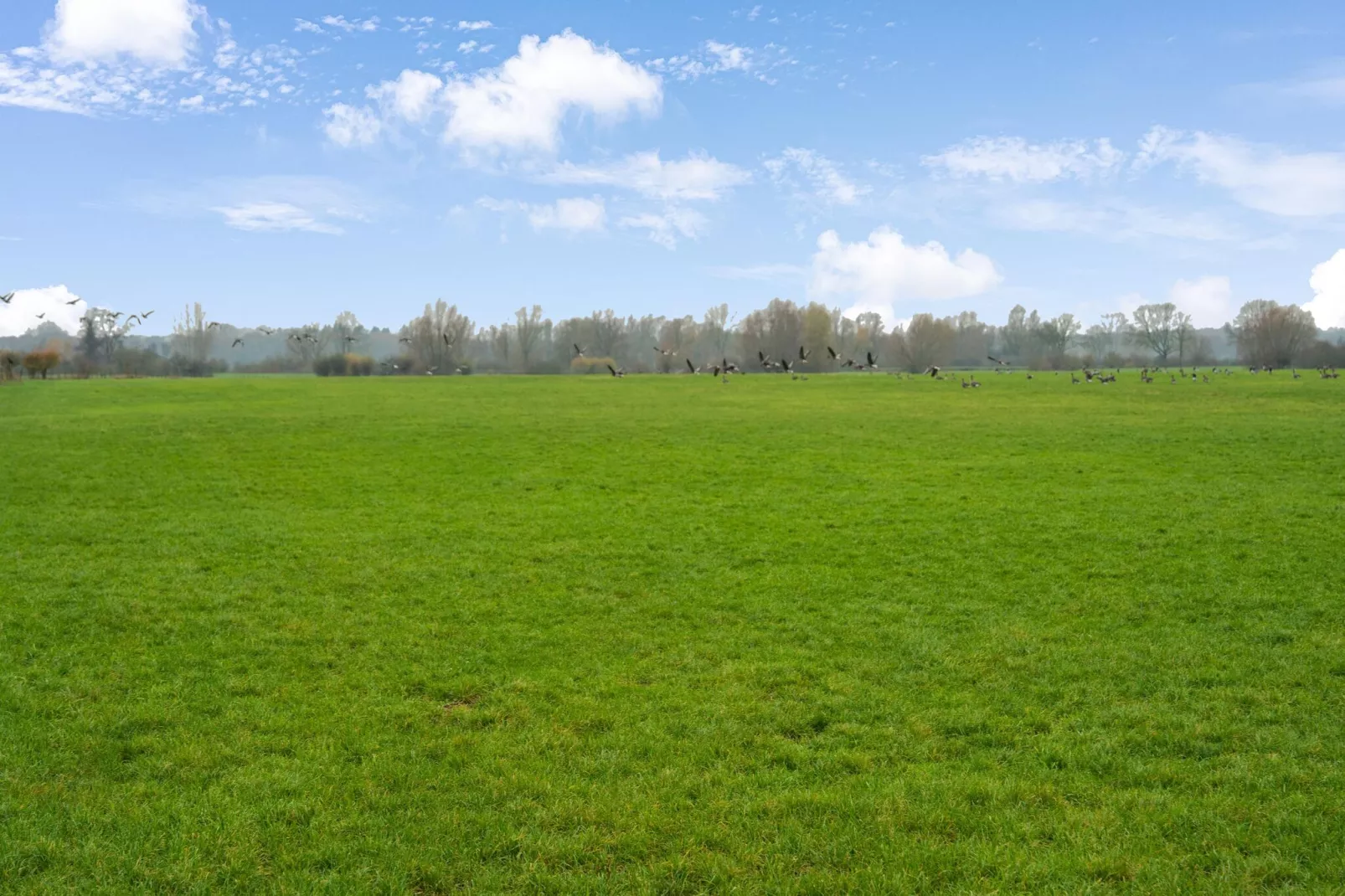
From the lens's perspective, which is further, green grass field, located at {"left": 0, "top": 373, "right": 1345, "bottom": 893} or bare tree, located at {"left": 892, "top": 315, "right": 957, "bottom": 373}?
bare tree, located at {"left": 892, "top": 315, "right": 957, "bottom": 373}

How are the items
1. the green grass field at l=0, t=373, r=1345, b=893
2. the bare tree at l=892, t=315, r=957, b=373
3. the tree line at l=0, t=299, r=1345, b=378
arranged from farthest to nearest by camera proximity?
the bare tree at l=892, t=315, r=957, b=373 < the tree line at l=0, t=299, r=1345, b=378 < the green grass field at l=0, t=373, r=1345, b=893

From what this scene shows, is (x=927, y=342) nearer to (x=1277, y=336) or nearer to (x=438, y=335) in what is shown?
(x=1277, y=336)

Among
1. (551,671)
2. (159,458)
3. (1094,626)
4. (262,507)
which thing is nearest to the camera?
(551,671)

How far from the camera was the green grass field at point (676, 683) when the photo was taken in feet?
25.0

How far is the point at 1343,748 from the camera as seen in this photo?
367 inches

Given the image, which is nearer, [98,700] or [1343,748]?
[1343,748]

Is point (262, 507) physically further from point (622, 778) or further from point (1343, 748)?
point (1343, 748)

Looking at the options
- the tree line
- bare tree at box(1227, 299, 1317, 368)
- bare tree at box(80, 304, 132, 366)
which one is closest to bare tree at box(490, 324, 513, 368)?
the tree line

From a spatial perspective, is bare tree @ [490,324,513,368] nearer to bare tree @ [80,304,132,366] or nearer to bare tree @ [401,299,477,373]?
bare tree @ [401,299,477,373]

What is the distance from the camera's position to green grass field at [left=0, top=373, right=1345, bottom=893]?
761cm

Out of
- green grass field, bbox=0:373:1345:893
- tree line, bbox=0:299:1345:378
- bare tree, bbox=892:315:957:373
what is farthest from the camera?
bare tree, bbox=892:315:957:373

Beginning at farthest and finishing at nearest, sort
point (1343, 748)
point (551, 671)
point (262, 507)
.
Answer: point (262, 507)
point (551, 671)
point (1343, 748)

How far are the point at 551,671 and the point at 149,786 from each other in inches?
194

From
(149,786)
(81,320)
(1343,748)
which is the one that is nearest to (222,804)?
(149,786)
